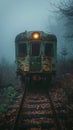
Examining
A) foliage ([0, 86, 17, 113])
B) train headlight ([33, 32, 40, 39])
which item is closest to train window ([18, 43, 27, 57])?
train headlight ([33, 32, 40, 39])

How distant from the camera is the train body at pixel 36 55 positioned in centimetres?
1373

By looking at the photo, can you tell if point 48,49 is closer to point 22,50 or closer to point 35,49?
point 35,49

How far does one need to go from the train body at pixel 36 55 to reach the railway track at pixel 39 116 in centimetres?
261

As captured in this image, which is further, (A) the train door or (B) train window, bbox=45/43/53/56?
(B) train window, bbox=45/43/53/56

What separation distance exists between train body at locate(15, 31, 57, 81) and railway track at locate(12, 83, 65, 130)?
2610mm

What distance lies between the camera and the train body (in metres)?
13.7

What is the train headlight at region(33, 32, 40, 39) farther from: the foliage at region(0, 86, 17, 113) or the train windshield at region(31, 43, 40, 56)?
the foliage at region(0, 86, 17, 113)

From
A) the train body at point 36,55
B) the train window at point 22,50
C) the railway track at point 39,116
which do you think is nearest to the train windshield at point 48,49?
the train body at point 36,55

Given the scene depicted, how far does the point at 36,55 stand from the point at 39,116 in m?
5.62

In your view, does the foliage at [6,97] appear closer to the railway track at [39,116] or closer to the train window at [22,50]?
the railway track at [39,116]

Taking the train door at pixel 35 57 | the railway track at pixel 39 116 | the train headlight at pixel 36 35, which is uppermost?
the train headlight at pixel 36 35

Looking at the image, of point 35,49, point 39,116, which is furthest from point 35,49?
point 39,116

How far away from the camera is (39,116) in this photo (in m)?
8.70

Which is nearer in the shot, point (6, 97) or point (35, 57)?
point (6, 97)
